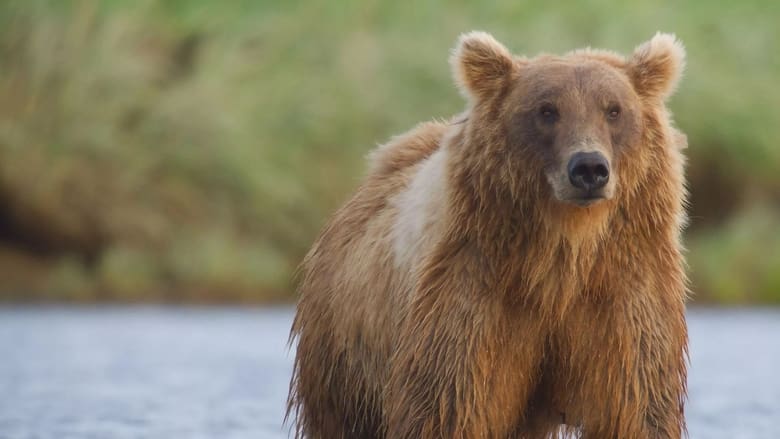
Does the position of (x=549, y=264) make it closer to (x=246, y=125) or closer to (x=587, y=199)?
(x=587, y=199)

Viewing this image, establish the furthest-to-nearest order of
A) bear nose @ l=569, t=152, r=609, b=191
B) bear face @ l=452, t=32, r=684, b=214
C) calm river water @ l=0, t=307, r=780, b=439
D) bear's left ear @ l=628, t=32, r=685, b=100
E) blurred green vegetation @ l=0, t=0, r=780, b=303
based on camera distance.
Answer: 1. blurred green vegetation @ l=0, t=0, r=780, b=303
2. calm river water @ l=0, t=307, r=780, b=439
3. bear's left ear @ l=628, t=32, r=685, b=100
4. bear face @ l=452, t=32, r=684, b=214
5. bear nose @ l=569, t=152, r=609, b=191

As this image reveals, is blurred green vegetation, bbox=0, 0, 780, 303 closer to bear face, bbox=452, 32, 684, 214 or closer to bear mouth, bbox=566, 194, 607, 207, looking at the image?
bear face, bbox=452, 32, 684, 214

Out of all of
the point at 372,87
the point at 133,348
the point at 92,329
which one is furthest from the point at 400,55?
the point at 133,348

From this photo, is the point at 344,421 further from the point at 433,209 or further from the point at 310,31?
the point at 310,31

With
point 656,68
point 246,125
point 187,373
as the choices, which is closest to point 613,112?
point 656,68

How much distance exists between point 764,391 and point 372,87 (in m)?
14.3

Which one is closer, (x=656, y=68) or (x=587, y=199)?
(x=587, y=199)

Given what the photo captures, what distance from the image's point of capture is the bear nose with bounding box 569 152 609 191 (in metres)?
6.52

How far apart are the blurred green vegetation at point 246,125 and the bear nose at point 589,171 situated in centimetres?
1897

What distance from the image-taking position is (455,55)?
7281 mm

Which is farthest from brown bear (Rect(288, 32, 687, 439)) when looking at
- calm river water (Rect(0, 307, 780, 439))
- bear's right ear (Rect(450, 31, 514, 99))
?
calm river water (Rect(0, 307, 780, 439))

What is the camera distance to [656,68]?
713 cm

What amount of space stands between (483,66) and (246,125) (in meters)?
20.1

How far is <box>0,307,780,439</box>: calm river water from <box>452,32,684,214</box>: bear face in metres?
3.92
